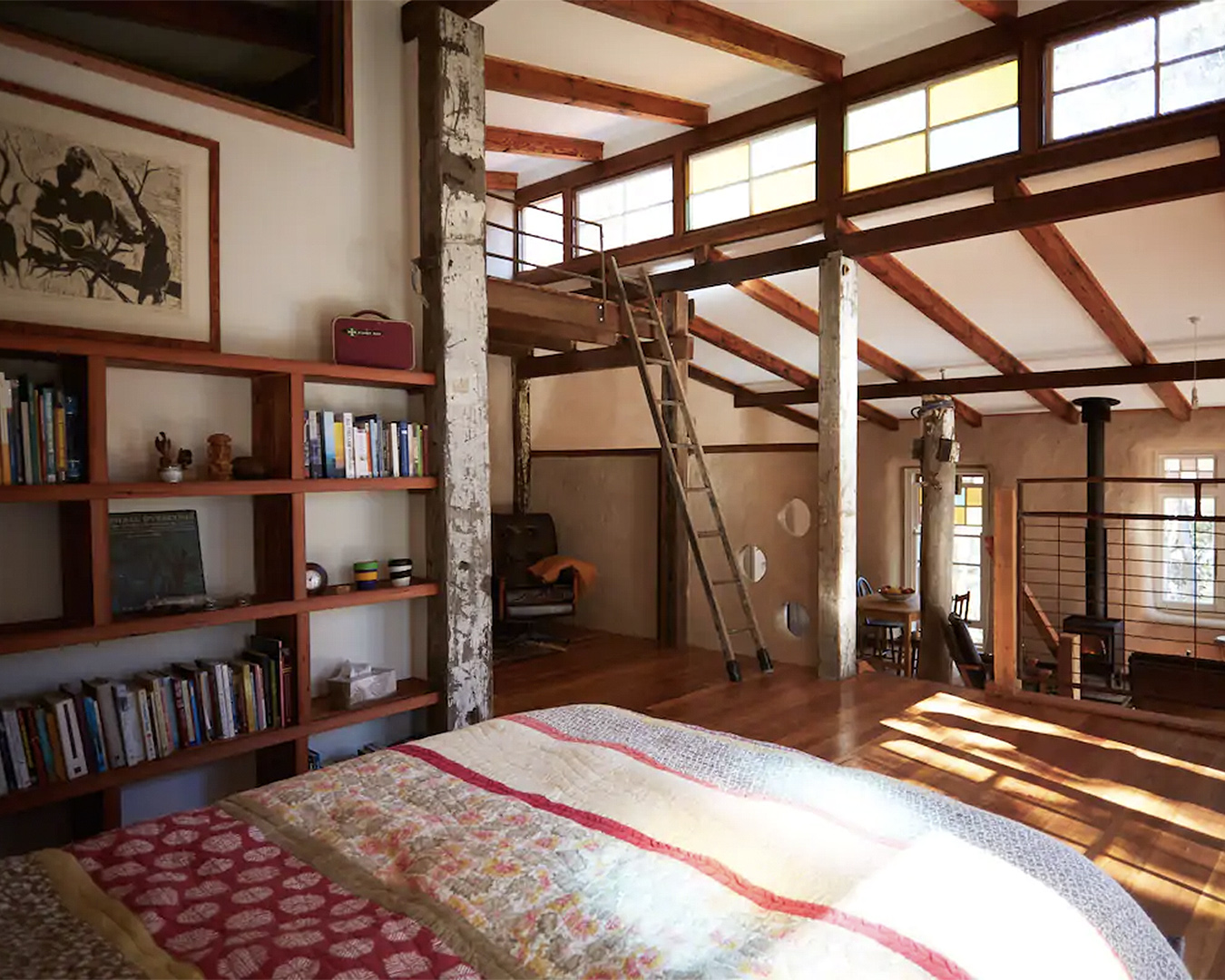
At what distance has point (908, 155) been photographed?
14.4 ft

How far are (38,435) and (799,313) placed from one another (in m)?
5.43

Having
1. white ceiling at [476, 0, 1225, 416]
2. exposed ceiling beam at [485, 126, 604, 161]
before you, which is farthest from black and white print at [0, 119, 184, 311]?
exposed ceiling beam at [485, 126, 604, 161]

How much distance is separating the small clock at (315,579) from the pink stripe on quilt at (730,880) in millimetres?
1290

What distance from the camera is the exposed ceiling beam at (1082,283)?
480cm

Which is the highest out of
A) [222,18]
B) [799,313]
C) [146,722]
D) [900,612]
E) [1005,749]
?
[222,18]

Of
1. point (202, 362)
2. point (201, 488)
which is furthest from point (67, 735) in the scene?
point (202, 362)

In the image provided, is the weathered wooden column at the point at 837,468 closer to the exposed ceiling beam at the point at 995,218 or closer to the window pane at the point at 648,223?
the exposed ceiling beam at the point at 995,218

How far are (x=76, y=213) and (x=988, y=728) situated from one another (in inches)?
158

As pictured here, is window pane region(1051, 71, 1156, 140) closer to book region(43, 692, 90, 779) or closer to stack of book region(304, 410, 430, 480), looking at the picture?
stack of book region(304, 410, 430, 480)

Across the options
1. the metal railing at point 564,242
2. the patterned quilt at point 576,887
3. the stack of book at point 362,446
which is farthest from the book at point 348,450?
the metal railing at point 564,242

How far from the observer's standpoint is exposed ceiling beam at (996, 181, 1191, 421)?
4.80 metres

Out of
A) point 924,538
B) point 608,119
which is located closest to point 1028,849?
point 608,119

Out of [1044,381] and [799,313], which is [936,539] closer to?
[1044,381]

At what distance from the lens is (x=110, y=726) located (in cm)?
238
